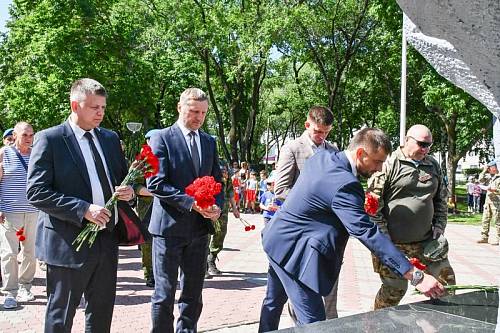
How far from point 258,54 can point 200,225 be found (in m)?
20.3

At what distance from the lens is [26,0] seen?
26.6 m

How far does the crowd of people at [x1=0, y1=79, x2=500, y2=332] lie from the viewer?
3.62 m

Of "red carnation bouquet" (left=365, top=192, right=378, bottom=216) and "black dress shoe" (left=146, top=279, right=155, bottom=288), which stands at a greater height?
"red carnation bouquet" (left=365, top=192, right=378, bottom=216)

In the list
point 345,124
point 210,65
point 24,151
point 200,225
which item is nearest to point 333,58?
point 210,65

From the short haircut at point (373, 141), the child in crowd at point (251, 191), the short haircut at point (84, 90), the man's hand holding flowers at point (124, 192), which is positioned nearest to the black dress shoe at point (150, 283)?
the man's hand holding flowers at point (124, 192)

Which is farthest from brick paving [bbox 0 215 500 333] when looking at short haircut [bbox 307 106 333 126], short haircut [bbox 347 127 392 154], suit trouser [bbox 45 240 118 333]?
suit trouser [bbox 45 240 118 333]

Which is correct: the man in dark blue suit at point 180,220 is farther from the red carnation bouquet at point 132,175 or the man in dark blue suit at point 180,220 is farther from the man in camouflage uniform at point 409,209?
the man in camouflage uniform at point 409,209

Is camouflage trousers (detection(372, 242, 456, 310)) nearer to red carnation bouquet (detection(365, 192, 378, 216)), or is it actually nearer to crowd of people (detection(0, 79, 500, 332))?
crowd of people (detection(0, 79, 500, 332))

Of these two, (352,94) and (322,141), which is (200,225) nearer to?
(322,141)

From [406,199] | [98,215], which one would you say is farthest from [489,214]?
[98,215]

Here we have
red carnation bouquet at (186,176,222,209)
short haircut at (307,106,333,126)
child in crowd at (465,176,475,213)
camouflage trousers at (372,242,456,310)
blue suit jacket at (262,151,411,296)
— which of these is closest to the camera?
blue suit jacket at (262,151,411,296)

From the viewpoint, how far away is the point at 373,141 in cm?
357

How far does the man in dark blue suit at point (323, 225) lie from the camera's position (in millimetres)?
3455

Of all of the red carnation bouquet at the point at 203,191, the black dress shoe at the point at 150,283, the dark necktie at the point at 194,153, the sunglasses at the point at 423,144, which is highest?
the sunglasses at the point at 423,144
